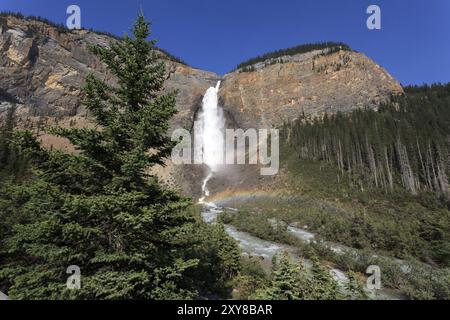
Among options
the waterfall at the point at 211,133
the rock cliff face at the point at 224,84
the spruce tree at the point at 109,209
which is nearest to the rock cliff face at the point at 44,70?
the rock cliff face at the point at 224,84

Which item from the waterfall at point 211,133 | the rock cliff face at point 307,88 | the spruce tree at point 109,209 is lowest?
the spruce tree at point 109,209

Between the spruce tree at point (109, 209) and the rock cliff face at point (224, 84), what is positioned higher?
the rock cliff face at point (224, 84)

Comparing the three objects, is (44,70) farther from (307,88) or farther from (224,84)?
(307,88)

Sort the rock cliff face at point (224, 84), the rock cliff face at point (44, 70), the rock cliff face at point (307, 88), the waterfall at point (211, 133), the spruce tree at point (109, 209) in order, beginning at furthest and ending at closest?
the rock cliff face at point (307, 88), the rock cliff face at point (224, 84), the rock cliff face at point (44, 70), the waterfall at point (211, 133), the spruce tree at point (109, 209)

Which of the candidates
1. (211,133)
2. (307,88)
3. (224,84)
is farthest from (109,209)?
(224,84)

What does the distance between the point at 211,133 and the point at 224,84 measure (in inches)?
827

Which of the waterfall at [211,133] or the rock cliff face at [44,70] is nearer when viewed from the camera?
the waterfall at [211,133]

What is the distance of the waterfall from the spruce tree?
4739 cm

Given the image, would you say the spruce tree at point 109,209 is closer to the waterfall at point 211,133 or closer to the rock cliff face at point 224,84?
the waterfall at point 211,133

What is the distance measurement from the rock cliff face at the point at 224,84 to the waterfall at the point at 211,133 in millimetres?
2509

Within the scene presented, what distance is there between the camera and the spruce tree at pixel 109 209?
6.55m
